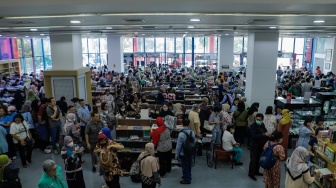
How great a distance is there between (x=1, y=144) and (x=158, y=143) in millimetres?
3722

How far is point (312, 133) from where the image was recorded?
6668 millimetres

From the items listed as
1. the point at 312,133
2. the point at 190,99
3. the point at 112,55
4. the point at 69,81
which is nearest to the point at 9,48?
the point at 112,55

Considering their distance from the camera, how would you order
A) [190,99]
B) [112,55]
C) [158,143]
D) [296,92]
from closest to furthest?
1. [158,143]
2. [190,99]
3. [296,92]
4. [112,55]

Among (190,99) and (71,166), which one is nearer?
(71,166)

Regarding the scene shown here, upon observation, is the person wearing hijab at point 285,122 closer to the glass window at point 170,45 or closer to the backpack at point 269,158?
the backpack at point 269,158

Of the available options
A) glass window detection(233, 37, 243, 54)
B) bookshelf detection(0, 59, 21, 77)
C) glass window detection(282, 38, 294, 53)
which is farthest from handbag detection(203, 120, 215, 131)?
glass window detection(282, 38, 294, 53)

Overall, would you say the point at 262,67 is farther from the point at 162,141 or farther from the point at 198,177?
the point at 162,141

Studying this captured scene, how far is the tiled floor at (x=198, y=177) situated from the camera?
6.60 metres

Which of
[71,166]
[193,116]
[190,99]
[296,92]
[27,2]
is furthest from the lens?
[296,92]

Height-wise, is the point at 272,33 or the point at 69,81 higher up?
the point at 272,33

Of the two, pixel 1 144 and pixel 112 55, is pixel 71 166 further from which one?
pixel 112 55

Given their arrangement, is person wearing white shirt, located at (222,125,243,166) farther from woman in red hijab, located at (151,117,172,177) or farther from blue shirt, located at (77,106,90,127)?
blue shirt, located at (77,106,90,127)

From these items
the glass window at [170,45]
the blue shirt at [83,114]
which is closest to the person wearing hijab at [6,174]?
the blue shirt at [83,114]

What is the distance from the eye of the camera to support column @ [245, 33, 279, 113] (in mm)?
10711
